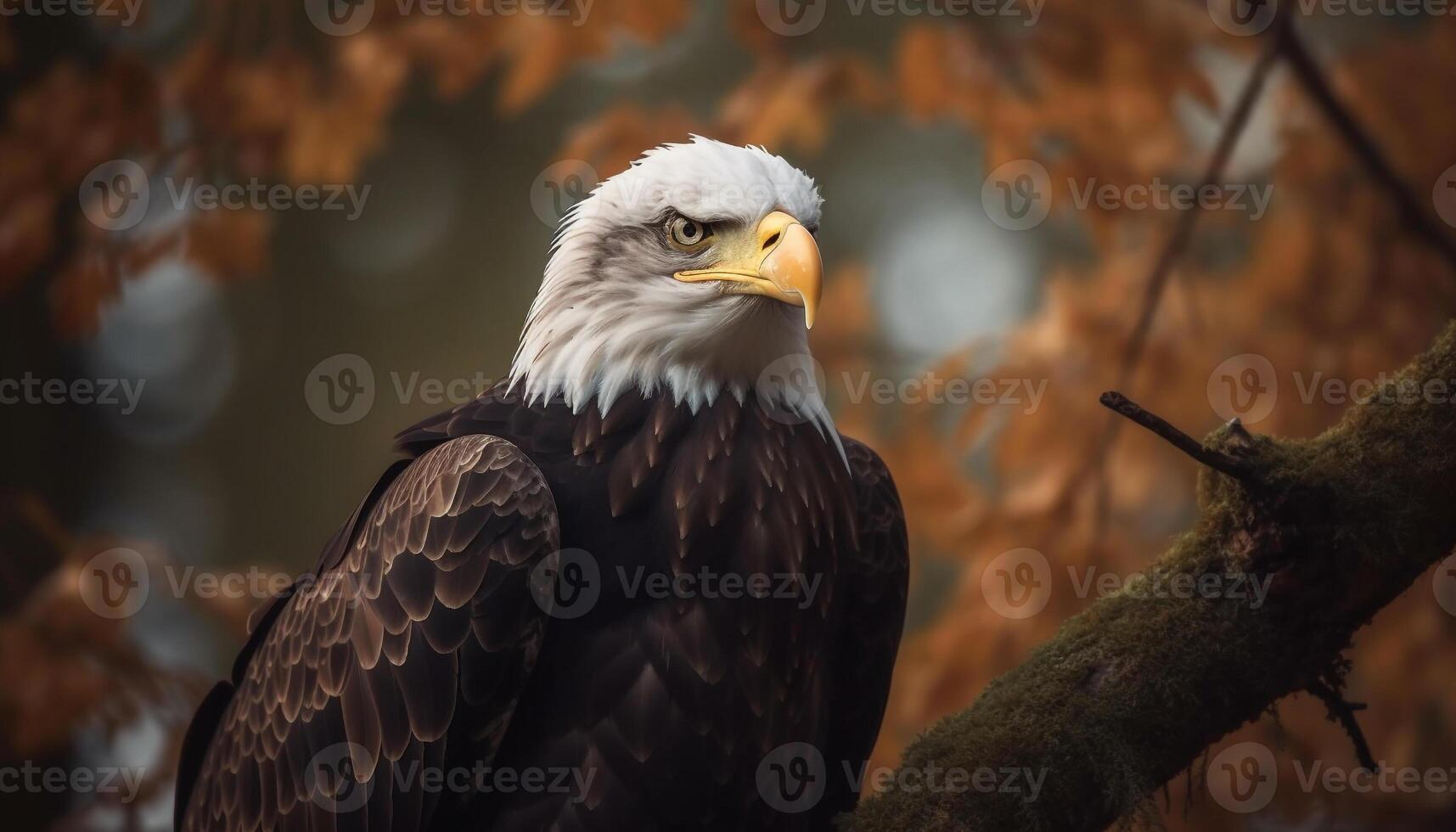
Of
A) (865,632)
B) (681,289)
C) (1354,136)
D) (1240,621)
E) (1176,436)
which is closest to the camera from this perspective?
(1176,436)

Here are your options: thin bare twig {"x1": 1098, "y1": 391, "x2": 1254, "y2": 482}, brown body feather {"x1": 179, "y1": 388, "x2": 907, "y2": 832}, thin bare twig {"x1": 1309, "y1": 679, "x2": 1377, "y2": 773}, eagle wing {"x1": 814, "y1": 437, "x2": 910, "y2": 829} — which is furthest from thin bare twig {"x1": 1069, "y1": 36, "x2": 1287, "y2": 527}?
thin bare twig {"x1": 1098, "y1": 391, "x2": 1254, "y2": 482}

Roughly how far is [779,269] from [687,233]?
30 cm

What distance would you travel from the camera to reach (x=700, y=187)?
8.59 feet

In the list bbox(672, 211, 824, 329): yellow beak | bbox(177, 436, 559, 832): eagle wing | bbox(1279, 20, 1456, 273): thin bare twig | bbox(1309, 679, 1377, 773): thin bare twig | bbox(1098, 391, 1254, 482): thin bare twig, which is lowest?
bbox(177, 436, 559, 832): eagle wing

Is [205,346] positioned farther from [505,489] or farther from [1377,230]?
[1377,230]

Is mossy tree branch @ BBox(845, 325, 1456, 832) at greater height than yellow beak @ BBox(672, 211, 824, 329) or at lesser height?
lesser

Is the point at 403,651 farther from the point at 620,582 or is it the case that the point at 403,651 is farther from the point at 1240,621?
the point at 1240,621

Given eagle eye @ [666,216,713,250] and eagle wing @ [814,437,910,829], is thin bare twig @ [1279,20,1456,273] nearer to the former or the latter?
eagle wing @ [814,437,910,829]

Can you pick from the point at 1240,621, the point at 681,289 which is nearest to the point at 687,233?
the point at 681,289

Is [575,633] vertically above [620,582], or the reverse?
[620,582]

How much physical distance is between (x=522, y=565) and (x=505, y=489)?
0.16 m

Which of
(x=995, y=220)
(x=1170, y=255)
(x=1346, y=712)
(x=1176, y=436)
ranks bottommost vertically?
(x=1346, y=712)

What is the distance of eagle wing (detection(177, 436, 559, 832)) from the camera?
246cm

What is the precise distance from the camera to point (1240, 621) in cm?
210
